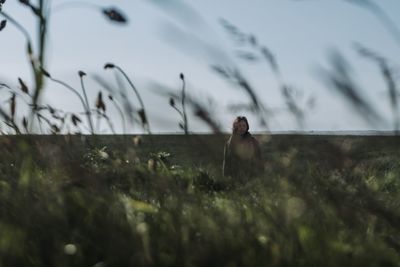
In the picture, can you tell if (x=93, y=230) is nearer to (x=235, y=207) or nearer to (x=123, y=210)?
(x=123, y=210)

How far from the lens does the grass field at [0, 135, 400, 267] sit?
201cm

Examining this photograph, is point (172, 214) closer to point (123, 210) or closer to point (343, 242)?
point (123, 210)

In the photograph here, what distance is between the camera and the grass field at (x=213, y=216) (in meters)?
2.01

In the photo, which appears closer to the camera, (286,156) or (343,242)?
(286,156)

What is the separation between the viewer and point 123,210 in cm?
235

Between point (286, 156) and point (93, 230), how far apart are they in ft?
2.44

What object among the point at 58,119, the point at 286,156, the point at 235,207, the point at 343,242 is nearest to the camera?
the point at 286,156

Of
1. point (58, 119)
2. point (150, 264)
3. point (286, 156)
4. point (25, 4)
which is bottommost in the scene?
point (150, 264)

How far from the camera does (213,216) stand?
225 centimetres

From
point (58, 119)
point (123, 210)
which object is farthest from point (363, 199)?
point (58, 119)

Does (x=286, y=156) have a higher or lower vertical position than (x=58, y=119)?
lower

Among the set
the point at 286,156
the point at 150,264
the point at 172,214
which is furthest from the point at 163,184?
the point at 286,156

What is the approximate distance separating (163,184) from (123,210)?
0.23 metres

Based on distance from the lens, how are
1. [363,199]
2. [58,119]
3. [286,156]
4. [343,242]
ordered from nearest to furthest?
[286,156], [363,199], [343,242], [58,119]
